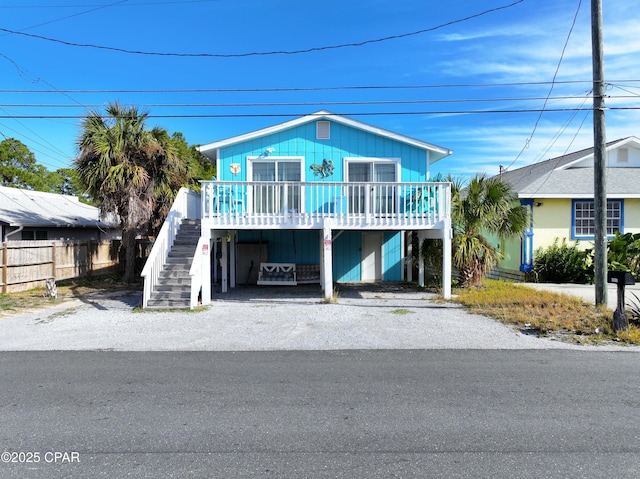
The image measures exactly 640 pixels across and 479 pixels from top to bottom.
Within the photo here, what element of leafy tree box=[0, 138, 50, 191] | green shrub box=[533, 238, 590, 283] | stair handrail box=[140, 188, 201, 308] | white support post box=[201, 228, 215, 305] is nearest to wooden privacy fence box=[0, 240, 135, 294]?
stair handrail box=[140, 188, 201, 308]

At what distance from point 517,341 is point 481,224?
6192mm

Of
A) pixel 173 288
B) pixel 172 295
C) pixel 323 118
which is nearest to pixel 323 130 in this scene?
pixel 323 118

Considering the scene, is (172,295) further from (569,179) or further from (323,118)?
(569,179)

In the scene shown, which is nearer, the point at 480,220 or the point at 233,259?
the point at 480,220

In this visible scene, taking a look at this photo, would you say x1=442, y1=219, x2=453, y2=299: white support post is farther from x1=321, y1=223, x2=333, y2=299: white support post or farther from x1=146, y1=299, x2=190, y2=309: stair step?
x1=146, y1=299, x2=190, y2=309: stair step

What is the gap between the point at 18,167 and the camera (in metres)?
38.4

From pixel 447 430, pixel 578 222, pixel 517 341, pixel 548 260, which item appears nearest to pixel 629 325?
pixel 517 341

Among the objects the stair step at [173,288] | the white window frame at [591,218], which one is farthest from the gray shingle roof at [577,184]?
the stair step at [173,288]

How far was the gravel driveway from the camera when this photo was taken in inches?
285

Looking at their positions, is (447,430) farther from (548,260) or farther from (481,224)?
(548,260)

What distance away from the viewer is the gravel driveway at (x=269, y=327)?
724 cm

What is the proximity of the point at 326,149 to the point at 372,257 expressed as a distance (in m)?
4.34

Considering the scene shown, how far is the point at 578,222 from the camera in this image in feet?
55.0

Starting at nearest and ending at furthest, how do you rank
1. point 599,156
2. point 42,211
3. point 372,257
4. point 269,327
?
point 269,327
point 599,156
point 372,257
point 42,211
